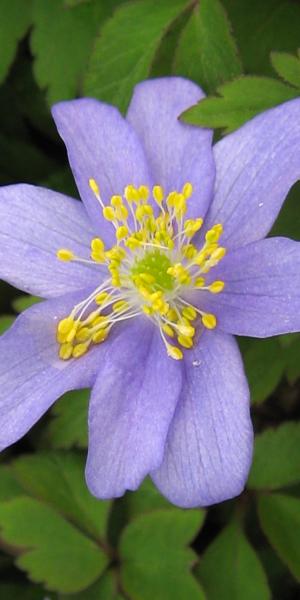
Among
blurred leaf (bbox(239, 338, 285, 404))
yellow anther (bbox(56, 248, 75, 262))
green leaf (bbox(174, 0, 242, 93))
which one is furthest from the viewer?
blurred leaf (bbox(239, 338, 285, 404))

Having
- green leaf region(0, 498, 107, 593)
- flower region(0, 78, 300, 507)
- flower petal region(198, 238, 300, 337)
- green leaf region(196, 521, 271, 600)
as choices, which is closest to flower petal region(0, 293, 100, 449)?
flower region(0, 78, 300, 507)

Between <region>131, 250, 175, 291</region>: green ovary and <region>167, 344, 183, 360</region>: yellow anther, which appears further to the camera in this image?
<region>131, 250, 175, 291</region>: green ovary


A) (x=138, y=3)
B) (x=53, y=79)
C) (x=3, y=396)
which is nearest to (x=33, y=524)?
(x=3, y=396)

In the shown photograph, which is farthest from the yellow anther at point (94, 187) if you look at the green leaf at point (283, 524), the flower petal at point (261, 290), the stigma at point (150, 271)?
the green leaf at point (283, 524)

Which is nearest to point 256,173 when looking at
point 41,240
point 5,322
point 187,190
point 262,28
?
point 187,190

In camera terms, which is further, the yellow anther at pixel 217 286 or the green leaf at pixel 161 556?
the green leaf at pixel 161 556

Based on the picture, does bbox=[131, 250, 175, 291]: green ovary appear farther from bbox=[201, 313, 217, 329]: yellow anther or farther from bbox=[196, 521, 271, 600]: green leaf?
bbox=[196, 521, 271, 600]: green leaf

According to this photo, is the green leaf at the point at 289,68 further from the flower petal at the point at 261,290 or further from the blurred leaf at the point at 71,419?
the blurred leaf at the point at 71,419

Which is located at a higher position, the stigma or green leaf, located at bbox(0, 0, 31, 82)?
green leaf, located at bbox(0, 0, 31, 82)
